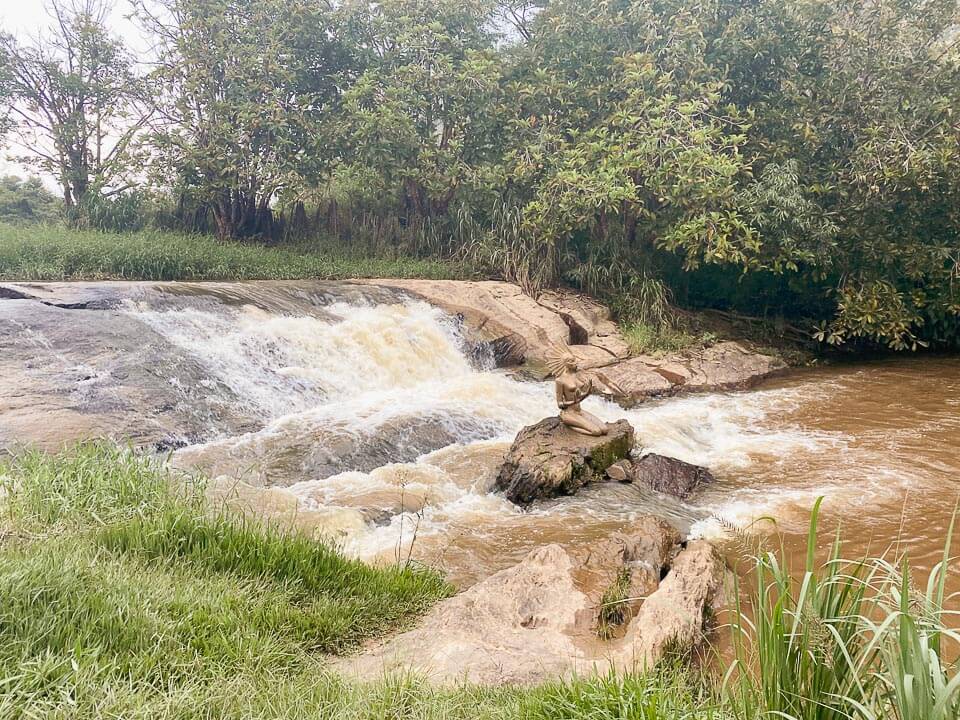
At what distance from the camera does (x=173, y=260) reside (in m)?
10.6

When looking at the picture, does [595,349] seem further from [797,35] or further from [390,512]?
[797,35]

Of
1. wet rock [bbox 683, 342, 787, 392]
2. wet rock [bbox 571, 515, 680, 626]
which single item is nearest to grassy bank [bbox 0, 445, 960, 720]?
wet rock [bbox 571, 515, 680, 626]

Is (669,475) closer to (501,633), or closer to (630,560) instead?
(630,560)

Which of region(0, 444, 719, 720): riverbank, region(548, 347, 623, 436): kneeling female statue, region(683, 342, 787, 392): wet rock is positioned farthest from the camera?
region(683, 342, 787, 392): wet rock

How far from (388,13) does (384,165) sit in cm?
341

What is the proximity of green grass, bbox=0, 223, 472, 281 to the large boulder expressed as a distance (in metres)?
6.77

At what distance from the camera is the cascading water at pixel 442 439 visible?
4.71 m

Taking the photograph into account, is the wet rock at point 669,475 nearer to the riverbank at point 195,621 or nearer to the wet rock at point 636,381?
the riverbank at point 195,621

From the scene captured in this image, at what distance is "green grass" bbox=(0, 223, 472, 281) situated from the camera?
382 inches

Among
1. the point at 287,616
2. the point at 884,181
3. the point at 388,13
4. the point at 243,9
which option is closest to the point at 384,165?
the point at 388,13

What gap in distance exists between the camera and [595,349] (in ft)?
32.9

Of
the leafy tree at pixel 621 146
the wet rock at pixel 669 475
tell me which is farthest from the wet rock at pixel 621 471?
the leafy tree at pixel 621 146

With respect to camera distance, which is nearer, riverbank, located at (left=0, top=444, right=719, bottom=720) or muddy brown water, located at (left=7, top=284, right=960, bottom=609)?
riverbank, located at (left=0, top=444, right=719, bottom=720)

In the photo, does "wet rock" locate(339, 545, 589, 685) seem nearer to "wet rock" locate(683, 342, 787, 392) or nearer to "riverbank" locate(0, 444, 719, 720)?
"riverbank" locate(0, 444, 719, 720)
